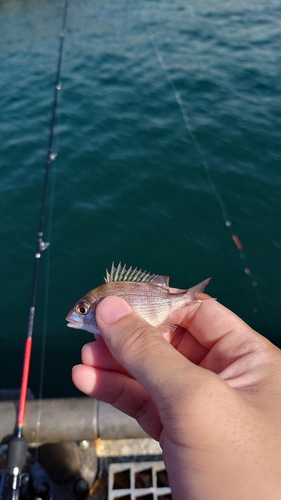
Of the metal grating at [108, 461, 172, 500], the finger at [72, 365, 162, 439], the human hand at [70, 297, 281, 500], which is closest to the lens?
the human hand at [70, 297, 281, 500]

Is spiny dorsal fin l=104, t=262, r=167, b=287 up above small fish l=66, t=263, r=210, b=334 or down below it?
above

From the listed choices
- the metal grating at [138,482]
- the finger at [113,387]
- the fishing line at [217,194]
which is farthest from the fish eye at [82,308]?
the fishing line at [217,194]

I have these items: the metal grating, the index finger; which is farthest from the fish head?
the metal grating

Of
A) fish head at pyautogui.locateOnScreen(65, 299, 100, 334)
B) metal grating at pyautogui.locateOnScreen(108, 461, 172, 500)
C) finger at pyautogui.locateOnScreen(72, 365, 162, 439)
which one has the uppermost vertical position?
fish head at pyautogui.locateOnScreen(65, 299, 100, 334)

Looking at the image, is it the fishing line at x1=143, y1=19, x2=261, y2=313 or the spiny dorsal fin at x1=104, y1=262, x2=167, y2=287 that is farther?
the fishing line at x1=143, y1=19, x2=261, y2=313

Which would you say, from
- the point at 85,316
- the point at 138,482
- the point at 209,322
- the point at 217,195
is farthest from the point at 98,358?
the point at 217,195

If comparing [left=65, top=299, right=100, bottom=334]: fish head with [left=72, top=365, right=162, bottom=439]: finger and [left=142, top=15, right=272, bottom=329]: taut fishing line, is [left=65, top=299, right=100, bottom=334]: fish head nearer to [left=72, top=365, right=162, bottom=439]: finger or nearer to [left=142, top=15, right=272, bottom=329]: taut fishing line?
[left=72, top=365, right=162, bottom=439]: finger

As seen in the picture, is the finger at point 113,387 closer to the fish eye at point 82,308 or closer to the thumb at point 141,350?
the fish eye at point 82,308

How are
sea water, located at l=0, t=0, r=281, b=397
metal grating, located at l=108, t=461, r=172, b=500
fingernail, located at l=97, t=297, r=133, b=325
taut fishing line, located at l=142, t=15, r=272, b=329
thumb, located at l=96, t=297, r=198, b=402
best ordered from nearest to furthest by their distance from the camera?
thumb, located at l=96, t=297, r=198, b=402 < fingernail, located at l=97, t=297, r=133, b=325 < metal grating, located at l=108, t=461, r=172, b=500 < sea water, located at l=0, t=0, r=281, b=397 < taut fishing line, located at l=142, t=15, r=272, b=329

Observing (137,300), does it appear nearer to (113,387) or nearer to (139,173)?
(113,387)
